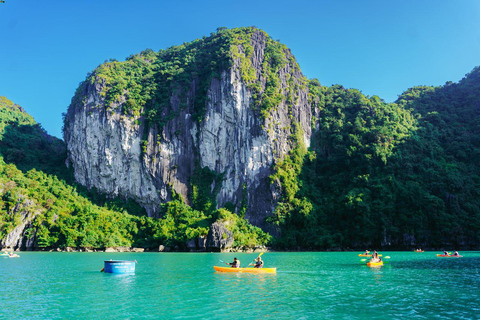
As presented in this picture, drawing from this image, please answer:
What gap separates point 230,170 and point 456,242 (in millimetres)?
36910

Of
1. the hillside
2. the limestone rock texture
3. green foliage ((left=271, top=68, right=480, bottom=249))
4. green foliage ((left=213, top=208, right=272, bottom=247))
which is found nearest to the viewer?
the limestone rock texture

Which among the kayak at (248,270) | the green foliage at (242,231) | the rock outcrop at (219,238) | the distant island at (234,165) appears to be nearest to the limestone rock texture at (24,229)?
the distant island at (234,165)

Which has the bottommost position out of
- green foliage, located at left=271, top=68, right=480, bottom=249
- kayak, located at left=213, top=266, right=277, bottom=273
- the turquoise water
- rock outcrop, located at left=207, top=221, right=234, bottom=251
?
the turquoise water

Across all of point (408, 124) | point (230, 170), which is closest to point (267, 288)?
point (230, 170)

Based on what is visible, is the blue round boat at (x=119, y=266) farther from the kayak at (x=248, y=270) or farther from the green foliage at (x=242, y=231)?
the green foliage at (x=242, y=231)

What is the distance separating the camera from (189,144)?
6881 cm

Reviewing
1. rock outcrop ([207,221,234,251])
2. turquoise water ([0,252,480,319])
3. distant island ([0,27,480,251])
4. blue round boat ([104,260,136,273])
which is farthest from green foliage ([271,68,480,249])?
blue round boat ([104,260,136,273])

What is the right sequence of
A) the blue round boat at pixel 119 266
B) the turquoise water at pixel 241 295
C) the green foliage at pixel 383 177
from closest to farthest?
the turquoise water at pixel 241 295 < the blue round boat at pixel 119 266 < the green foliage at pixel 383 177

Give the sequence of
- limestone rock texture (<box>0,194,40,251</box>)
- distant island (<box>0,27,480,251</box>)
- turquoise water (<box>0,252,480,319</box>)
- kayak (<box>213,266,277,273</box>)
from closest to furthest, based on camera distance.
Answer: turquoise water (<box>0,252,480,319</box>) < kayak (<box>213,266,277,273</box>) < limestone rock texture (<box>0,194,40,251</box>) < distant island (<box>0,27,480,251</box>)

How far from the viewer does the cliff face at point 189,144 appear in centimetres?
6544

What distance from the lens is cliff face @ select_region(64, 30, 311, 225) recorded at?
65.4m

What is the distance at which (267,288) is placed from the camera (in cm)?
1820

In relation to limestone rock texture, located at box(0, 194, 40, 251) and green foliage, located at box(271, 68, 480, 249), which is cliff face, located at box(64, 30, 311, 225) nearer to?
green foliage, located at box(271, 68, 480, 249)

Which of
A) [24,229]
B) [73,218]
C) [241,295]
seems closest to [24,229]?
[24,229]
